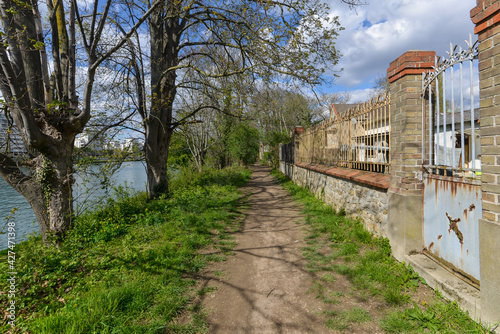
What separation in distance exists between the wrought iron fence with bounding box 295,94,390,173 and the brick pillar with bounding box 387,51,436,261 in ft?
1.71

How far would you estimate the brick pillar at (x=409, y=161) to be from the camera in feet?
12.3

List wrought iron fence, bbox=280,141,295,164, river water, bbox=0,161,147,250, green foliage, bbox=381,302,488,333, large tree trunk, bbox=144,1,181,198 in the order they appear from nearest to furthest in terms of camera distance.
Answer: green foliage, bbox=381,302,488,333 < river water, bbox=0,161,147,250 < large tree trunk, bbox=144,1,181,198 < wrought iron fence, bbox=280,141,295,164

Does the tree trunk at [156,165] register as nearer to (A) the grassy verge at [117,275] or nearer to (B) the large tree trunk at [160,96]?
(B) the large tree trunk at [160,96]

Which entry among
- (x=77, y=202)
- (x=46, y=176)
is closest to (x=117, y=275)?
(x=46, y=176)

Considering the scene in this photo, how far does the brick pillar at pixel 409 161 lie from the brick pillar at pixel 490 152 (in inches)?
50.4

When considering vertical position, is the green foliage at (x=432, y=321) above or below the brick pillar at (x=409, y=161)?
below

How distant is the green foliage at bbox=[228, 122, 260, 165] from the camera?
2072 centimetres

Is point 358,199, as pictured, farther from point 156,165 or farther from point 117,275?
point 156,165

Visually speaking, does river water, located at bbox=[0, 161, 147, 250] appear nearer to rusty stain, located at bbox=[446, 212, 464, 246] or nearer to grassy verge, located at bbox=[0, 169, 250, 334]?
grassy verge, located at bbox=[0, 169, 250, 334]

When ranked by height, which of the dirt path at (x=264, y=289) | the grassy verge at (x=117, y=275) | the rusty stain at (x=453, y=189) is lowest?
the dirt path at (x=264, y=289)

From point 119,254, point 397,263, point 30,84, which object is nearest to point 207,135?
point 30,84

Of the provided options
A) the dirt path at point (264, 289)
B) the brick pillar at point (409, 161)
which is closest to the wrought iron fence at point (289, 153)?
the dirt path at point (264, 289)

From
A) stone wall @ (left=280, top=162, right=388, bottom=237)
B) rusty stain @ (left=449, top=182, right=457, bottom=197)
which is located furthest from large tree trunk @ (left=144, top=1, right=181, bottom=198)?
rusty stain @ (left=449, top=182, right=457, bottom=197)

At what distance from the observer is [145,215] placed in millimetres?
6812
